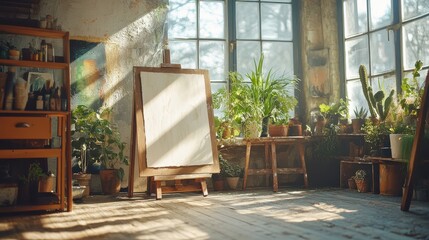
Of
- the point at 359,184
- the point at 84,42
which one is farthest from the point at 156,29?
the point at 359,184

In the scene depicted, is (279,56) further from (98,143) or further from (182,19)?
(98,143)

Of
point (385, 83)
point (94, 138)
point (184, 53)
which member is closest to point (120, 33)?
point (184, 53)

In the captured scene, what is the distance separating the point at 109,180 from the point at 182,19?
233cm

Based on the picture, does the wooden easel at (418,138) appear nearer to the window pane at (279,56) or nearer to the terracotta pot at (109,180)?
the window pane at (279,56)

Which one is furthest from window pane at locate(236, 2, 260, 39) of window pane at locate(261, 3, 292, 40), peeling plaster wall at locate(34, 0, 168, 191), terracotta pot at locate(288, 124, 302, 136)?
terracotta pot at locate(288, 124, 302, 136)

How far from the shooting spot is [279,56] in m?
6.39

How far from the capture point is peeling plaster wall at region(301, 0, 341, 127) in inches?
249

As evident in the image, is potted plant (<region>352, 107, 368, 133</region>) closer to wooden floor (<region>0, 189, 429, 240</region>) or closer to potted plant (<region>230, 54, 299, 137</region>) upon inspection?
potted plant (<region>230, 54, 299, 137</region>)

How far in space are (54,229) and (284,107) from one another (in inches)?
133

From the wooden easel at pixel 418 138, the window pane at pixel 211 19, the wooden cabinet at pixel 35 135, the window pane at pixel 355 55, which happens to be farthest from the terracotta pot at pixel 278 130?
the wooden cabinet at pixel 35 135

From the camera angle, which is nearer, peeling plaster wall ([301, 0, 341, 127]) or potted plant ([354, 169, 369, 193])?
potted plant ([354, 169, 369, 193])

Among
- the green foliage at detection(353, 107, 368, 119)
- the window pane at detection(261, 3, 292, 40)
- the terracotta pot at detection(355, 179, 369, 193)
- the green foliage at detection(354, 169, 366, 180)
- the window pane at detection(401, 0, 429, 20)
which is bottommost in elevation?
the terracotta pot at detection(355, 179, 369, 193)

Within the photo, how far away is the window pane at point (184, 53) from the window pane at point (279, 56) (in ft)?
3.25

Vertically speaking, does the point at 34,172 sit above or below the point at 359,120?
below
